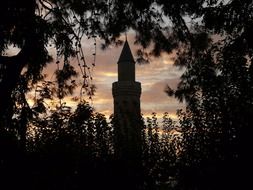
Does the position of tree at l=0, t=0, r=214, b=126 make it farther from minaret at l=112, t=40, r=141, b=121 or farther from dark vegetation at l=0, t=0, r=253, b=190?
minaret at l=112, t=40, r=141, b=121

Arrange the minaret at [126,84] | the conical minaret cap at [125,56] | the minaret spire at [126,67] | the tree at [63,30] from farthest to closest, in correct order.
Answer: the conical minaret cap at [125,56] → the minaret spire at [126,67] → the minaret at [126,84] → the tree at [63,30]

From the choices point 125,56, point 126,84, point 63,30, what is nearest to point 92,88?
point 63,30

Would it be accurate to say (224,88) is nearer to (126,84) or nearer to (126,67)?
(126,84)

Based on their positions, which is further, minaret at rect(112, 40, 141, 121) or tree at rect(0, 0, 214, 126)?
minaret at rect(112, 40, 141, 121)

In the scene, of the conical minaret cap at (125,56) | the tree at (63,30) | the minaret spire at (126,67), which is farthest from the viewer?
the conical minaret cap at (125,56)

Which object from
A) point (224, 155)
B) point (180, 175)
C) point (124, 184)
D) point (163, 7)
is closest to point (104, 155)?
point (124, 184)

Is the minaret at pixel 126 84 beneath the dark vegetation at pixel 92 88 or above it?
above

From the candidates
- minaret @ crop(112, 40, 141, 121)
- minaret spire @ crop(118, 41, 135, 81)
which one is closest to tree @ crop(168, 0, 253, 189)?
minaret @ crop(112, 40, 141, 121)

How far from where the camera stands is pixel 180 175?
46.3ft

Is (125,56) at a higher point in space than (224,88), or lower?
higher

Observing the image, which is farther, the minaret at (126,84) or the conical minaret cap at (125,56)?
the conical minaret cap at (125,56)

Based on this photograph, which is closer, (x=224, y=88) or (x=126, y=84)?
(x=224, y=88)

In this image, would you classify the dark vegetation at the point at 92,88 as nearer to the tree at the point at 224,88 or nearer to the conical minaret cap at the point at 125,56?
the tree at the point at 224,88

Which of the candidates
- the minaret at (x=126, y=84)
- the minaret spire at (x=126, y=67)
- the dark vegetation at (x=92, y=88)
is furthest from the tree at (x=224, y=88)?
Result: the minaret spire at (x=126, y=67)
